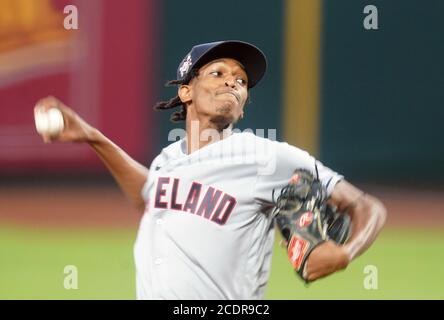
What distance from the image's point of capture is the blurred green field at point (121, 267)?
523 cm

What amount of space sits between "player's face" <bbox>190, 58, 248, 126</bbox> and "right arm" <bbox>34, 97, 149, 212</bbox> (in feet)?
0.89

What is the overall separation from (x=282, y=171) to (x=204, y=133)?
11.6 inches

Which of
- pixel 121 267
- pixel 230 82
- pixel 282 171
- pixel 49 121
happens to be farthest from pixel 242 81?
pixel 121 267

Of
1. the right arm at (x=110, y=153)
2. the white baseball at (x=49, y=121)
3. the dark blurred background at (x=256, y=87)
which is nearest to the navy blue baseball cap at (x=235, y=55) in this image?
the right arm at (x=110, y=153)

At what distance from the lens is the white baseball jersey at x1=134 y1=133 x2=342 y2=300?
2682mm

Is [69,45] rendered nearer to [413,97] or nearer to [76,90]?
[76,90]

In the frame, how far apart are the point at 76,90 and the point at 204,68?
5.84 m

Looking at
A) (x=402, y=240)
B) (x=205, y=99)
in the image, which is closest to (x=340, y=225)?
(x=205, y=99)

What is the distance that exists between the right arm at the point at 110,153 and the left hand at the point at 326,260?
0.68 m

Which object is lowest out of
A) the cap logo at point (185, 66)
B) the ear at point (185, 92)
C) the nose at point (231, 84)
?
the ear at point (185, 92)

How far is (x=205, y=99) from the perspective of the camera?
9.51 ft

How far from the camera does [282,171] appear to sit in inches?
109

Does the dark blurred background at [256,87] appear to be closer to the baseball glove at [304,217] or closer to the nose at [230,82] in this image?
the nose at [230,82]

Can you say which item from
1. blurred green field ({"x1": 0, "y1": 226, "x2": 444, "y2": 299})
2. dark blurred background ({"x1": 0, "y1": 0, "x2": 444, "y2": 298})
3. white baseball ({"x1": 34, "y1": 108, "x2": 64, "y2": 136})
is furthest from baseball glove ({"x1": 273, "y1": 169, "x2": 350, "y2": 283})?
dark blurred background ({"x1": 0, "y1": 0, "x2": 444, "y2": 298})
